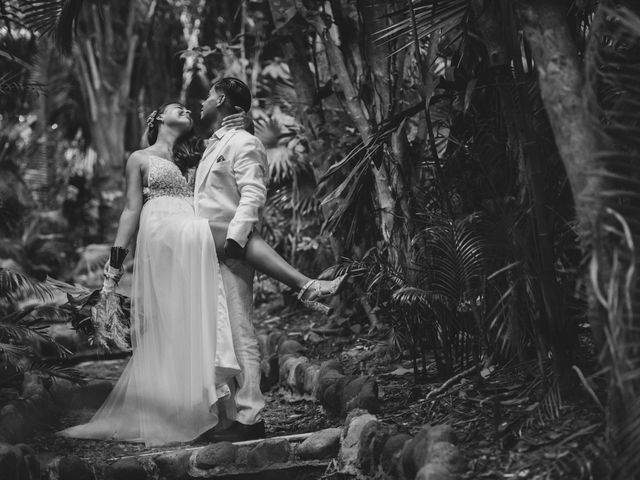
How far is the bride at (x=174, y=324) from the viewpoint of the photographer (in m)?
4.38

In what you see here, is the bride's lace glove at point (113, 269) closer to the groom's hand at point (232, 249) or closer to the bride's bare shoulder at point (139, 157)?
the bride's bare shoulder at point (139, 157)

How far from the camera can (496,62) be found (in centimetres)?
390

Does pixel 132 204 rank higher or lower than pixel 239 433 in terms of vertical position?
higher

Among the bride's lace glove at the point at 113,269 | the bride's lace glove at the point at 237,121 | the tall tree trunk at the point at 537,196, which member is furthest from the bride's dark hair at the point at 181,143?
the tall tree trunk at the point at 537,196

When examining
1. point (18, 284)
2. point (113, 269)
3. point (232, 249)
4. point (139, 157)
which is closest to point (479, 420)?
point (232, 249)

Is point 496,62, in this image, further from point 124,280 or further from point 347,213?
point 124,280

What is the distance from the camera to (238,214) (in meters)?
4.41

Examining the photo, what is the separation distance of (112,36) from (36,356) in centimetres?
1065

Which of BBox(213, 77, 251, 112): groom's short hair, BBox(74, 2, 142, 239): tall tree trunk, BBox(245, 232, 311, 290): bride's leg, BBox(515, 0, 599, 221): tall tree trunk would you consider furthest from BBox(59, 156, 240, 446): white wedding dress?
BBox(74, 2, 142, 239): tall tree trunk

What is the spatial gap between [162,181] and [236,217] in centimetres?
77

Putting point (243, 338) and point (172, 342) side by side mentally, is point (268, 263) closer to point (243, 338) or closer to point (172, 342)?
point (243, 338)

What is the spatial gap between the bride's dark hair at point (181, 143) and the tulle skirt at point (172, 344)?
2.21 feet

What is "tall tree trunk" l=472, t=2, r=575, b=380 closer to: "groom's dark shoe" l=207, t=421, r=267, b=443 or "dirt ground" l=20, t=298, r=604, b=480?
"dirt ground" l=20, t=298, r=604, b=480

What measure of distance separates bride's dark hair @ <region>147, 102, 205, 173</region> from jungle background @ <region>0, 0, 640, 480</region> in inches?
28.4
